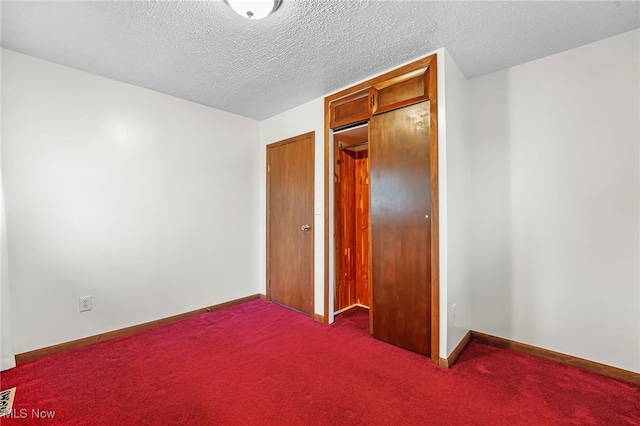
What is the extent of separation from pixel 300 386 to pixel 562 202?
245 centimetres

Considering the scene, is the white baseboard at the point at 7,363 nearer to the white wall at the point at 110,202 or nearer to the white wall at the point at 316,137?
the white wall at the point at 110,202

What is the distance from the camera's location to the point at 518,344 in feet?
7.88

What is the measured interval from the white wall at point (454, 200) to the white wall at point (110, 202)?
253cm

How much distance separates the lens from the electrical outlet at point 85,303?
2.49m

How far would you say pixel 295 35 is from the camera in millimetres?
1992

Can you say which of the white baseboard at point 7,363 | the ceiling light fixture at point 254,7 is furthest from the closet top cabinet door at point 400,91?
the white baseboard at point 7,363

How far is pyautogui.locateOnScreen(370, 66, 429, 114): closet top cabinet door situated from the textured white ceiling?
145 millimetres

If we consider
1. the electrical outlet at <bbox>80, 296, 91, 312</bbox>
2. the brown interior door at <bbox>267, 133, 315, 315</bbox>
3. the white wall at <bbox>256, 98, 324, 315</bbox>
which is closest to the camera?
the electrical outlet at <bbox>80, 296, 91, 312</bbox>

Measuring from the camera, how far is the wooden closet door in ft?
7.41

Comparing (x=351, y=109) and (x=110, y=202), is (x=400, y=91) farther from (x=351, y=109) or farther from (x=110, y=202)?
(x=110, y=202)

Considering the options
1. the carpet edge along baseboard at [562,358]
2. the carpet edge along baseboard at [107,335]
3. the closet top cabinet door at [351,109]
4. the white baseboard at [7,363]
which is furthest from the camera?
the closet top cabinet door at [351,109]

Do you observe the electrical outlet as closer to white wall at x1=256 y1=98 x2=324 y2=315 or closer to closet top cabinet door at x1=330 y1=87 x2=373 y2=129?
white wall at x1=256 y1=98 x2=324 y2=315

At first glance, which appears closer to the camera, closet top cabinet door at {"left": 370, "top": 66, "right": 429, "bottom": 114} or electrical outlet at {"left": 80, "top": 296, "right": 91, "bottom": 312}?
closet top cabinet door at {"left": 370, "top": 66, "right": 429, "bottom": 114}

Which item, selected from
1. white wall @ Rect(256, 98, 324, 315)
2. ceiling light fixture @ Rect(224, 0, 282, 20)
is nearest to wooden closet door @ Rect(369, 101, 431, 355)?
white wall @ Rect(256, 98, 324, 315)
